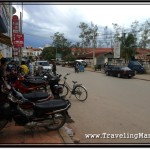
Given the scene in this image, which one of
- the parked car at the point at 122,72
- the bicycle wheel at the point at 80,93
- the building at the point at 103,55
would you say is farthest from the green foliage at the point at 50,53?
the bicycle wheel at the point at 80,93

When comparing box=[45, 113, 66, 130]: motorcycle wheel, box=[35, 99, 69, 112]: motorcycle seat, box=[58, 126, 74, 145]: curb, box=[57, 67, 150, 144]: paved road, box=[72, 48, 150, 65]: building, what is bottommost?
box=[57, 67, 150, 144]: paved road

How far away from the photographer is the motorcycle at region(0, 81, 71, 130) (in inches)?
228

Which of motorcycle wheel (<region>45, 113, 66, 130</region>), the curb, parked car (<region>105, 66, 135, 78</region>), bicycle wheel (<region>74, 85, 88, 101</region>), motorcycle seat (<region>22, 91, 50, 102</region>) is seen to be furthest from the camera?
parked car (<region>105, 66, 135, 78</region>)

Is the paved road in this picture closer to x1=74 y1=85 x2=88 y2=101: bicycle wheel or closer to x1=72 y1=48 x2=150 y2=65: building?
x1=74 y1=85 x2=88 y2=101: bicycle wheel

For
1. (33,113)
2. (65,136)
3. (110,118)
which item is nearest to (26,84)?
(110,118)

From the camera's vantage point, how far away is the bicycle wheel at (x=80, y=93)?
11188 mm

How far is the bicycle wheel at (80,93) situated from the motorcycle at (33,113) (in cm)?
476

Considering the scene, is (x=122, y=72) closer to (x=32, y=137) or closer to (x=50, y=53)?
(x=32, y=137)

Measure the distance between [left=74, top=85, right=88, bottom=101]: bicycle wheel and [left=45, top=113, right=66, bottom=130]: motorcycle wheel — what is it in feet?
15.5

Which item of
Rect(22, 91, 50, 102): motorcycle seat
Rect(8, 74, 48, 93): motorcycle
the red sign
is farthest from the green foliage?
Rect(22, 91, 50, 102): motorcycle seat

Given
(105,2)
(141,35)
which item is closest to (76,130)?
(105,2)

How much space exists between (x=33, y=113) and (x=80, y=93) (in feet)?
17.4

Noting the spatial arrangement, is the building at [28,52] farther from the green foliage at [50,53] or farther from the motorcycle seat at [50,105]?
the motorcycle seat at [50,105]

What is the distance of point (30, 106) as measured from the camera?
6.68m
